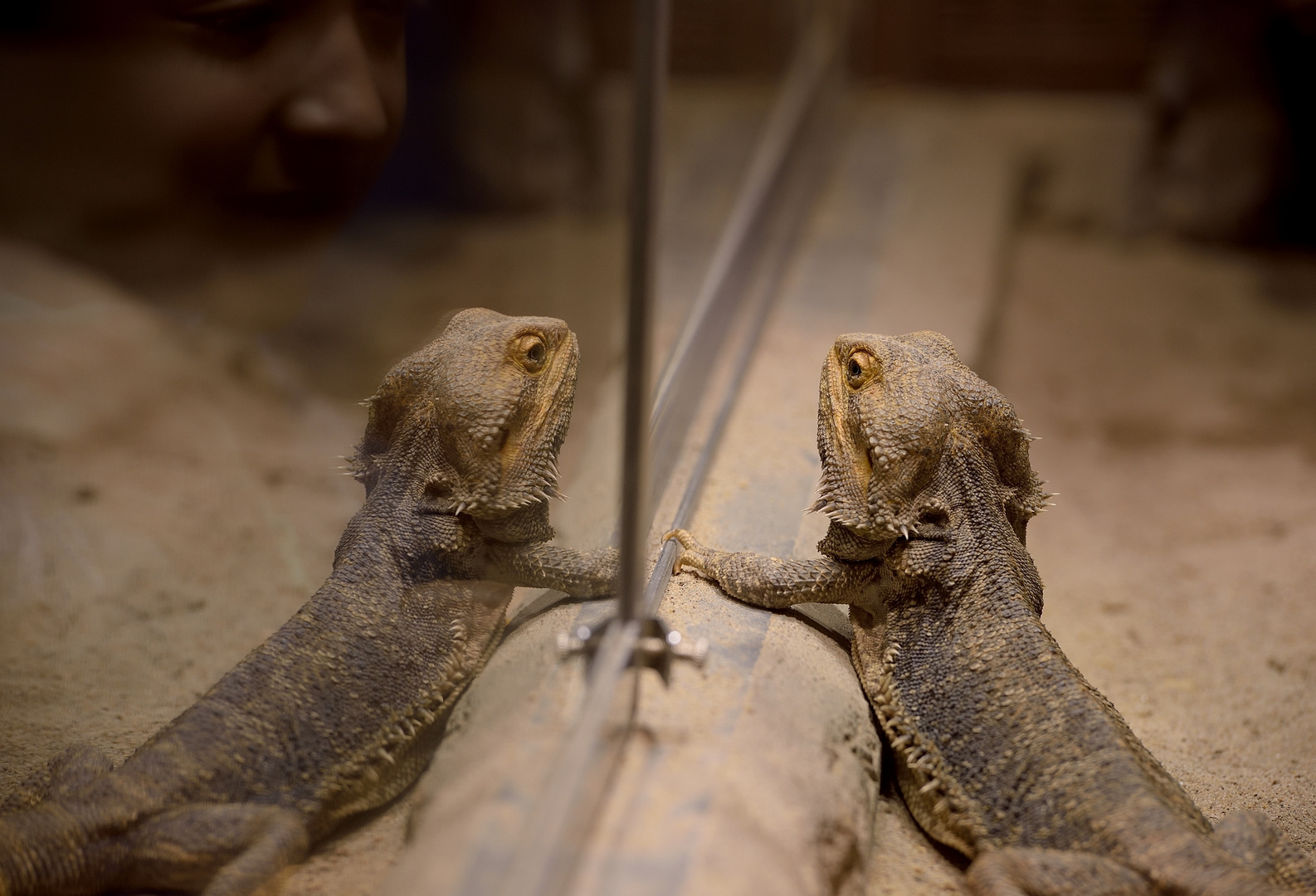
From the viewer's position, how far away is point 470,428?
234cm

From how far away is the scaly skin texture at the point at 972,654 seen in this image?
1.98 metres

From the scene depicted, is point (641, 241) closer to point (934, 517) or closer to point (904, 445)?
→ point (904, 445)

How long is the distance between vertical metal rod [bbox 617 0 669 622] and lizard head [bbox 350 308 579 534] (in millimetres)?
568

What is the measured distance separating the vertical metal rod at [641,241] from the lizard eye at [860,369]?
2.76 feet

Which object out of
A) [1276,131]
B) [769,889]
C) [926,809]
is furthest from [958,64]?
[769,889]

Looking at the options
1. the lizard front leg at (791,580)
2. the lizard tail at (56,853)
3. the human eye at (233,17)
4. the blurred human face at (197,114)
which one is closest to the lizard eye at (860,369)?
the lizard front leg at (791,580)

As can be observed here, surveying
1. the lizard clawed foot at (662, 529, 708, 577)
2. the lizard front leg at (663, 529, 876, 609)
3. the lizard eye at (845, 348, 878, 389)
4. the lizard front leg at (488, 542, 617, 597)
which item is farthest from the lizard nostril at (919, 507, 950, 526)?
the lizard front leg at (488, 542, 617, 597)

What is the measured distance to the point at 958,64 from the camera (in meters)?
6.47

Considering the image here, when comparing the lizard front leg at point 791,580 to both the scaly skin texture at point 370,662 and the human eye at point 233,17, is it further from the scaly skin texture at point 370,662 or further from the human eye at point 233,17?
the human eye at point 233,17

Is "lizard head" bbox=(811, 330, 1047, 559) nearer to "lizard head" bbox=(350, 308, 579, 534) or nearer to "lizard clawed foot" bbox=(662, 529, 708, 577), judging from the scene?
"lizard clawed foot" bbox=(662, 529, 708, 577)

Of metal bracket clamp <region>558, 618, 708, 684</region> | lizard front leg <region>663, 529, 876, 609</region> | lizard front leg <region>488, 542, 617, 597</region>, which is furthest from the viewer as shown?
lizard front leg <region>663, 529, 876, 609</region>

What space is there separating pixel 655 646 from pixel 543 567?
18.9 inches

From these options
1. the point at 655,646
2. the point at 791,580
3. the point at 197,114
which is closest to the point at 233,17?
the point at 197,114

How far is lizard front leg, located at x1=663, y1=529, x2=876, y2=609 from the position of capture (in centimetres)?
247
